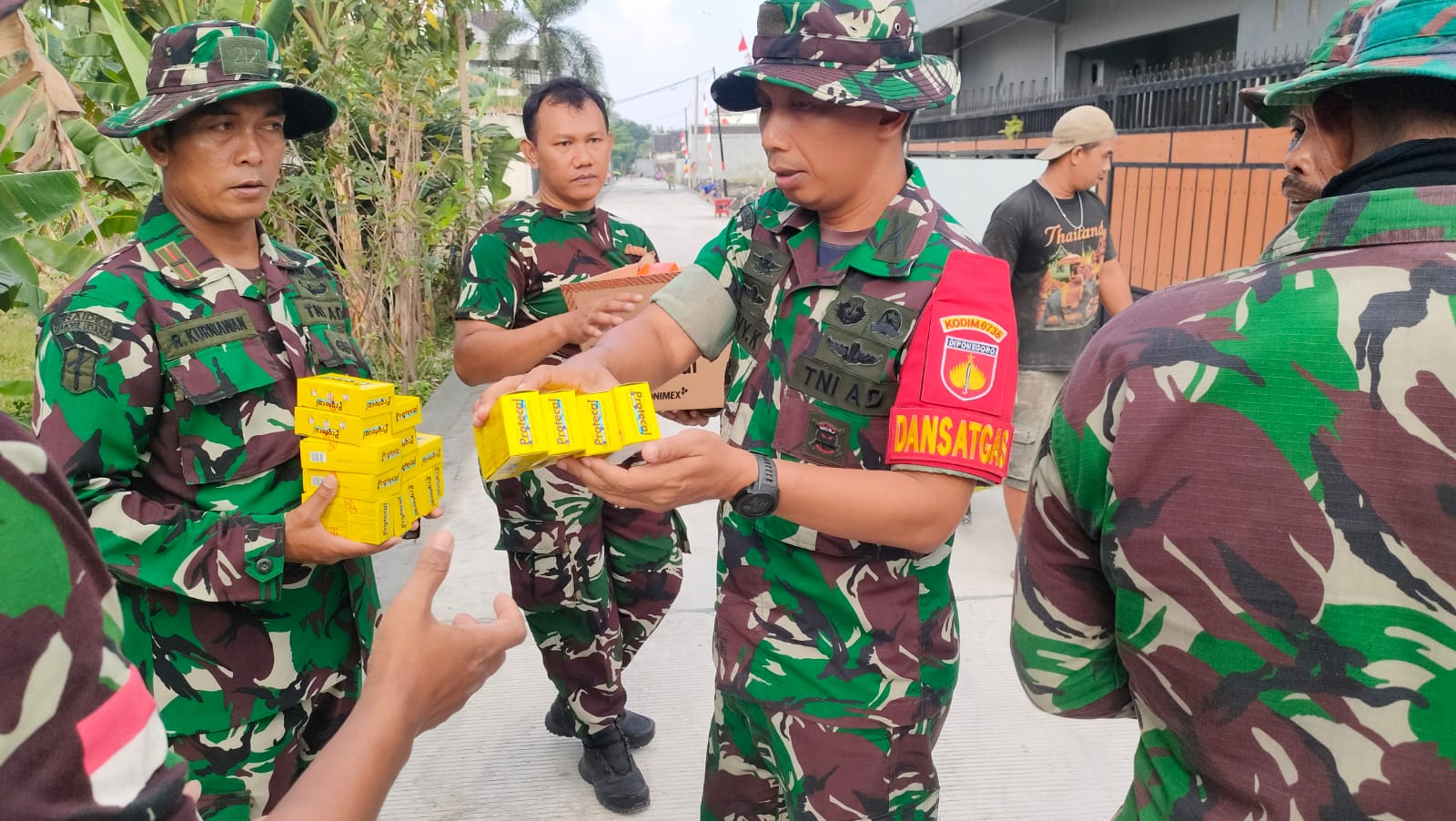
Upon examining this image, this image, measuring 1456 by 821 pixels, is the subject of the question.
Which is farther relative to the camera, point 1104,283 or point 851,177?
point 1104,283

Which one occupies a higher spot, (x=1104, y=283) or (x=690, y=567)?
(x=1104, y=283)

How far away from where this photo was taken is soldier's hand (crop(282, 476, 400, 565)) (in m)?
1.87

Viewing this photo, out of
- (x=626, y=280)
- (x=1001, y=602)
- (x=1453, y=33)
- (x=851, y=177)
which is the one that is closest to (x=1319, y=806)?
(x=1453, y=33)

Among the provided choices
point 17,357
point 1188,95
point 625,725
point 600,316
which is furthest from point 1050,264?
point 17,357

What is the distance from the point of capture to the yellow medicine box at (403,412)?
194 cm

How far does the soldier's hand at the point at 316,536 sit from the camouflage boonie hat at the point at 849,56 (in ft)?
3.80

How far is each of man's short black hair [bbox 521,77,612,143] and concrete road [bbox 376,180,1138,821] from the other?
201 centimetres

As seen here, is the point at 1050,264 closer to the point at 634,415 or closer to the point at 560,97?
the point at 560,97

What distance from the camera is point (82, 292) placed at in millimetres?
1818

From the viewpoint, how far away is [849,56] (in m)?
1.77

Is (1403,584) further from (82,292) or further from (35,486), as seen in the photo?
(82,292)

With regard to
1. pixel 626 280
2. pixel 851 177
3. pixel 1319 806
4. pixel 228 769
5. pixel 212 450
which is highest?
pixel 851 177

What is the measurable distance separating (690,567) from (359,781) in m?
3.56

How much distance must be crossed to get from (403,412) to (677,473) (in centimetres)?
73
